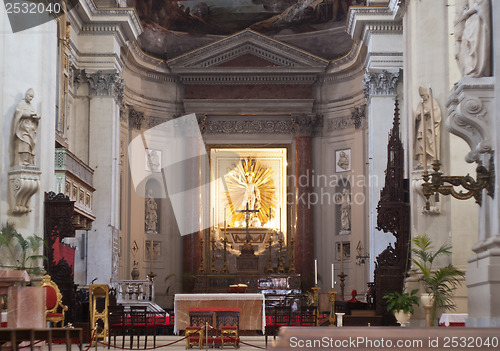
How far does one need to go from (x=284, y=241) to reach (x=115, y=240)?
6.91 metres

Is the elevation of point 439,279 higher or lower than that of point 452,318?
higher

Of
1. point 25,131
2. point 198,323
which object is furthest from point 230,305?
point 25,131

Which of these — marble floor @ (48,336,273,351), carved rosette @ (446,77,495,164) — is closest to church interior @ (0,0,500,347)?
marble floor @ (48,336,273,351)

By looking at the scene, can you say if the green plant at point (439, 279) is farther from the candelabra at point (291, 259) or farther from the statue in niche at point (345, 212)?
the candelabra at point (291, 259)

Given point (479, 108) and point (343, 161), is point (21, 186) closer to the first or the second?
point (479, 108)

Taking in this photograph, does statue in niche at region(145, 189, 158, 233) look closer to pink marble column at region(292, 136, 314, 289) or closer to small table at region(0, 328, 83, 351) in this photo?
pink marble column at region(292, 136, 314, 289)

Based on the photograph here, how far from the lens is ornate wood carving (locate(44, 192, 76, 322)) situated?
17.1 meters

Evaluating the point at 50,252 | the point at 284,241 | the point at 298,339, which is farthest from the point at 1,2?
the point at 284,241

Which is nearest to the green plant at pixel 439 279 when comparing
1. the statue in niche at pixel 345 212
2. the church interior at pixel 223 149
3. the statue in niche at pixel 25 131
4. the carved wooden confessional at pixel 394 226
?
the church interior at pixel 223 149

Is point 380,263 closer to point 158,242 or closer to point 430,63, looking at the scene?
point 430,63

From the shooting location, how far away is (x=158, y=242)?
28312 mm

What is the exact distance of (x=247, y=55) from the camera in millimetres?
28844

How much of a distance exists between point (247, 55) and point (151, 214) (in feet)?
20.7

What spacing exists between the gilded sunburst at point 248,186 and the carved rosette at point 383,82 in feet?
21.4
